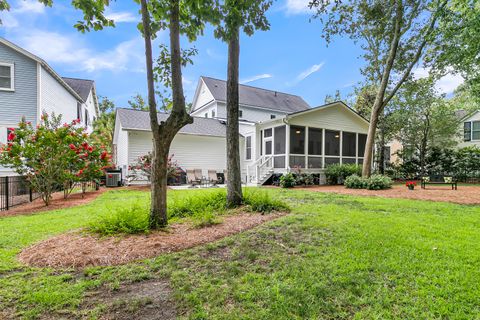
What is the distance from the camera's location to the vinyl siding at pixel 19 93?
11.8m

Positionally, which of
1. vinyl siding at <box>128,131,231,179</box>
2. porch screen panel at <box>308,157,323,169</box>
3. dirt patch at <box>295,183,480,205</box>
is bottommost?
dirt patch at <box>295,183,480,205</box>

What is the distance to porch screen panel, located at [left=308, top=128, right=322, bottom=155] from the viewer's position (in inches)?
594

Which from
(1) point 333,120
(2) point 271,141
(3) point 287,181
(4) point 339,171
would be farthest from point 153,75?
(1) point 333,120

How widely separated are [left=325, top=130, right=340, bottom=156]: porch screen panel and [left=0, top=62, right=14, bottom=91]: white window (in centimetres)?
1751

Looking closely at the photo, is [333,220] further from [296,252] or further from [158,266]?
[158,266]

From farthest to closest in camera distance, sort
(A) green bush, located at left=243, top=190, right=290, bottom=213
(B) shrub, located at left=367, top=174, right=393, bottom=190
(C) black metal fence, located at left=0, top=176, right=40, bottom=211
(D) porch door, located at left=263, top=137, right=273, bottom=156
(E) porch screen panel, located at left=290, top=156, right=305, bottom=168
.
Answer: (D) porch door, located at left=263, top=137, right=273, bottom=156, (E) porch screen panel, located at left=290, top=156, right=305, bottom=168, (B) shrub, located at left=367, top=174, right=393, bottom=190, (C) black metal fence, located at left=0, top=176, right=40, bottom=211, (A) green bush, located at left=243, top=190, right=290, bottom=213

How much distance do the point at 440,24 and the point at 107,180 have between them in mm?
18523

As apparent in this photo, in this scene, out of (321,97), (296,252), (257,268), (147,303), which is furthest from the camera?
(321,97)

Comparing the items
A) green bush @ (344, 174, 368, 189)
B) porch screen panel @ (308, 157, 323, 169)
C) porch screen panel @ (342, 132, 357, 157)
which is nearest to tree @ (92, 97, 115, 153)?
porch screen panel @ (308, 157, 323, 169)

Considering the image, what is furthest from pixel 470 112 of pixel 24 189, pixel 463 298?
pixel 24 189

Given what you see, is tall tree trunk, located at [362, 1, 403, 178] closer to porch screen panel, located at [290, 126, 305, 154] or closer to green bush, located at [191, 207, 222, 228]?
porch screen panel, located at [290, 126, 305, 154]

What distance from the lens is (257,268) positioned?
2.92 m

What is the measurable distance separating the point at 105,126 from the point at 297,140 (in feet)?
76.2

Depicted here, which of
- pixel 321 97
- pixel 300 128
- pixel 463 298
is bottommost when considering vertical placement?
pixel 463 298
